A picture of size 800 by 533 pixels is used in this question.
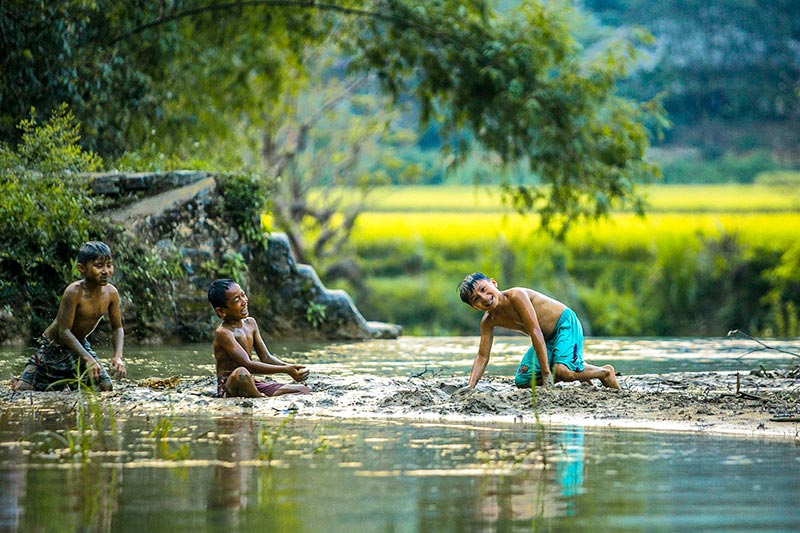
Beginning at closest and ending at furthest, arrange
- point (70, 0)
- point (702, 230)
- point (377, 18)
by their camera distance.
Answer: point (70, 0), point (377, 18), point (702, 230)

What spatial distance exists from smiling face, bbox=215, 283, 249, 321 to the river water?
1308 mm

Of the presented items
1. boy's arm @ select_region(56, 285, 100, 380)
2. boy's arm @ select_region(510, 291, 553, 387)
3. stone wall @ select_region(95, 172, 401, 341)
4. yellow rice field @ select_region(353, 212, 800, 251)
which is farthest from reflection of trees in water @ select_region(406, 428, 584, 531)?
yellow rice field @ select_region(353, 212, 800, 251)

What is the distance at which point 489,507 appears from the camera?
4355 millimetres

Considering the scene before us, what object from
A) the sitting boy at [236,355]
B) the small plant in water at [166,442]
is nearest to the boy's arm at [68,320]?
the sitting boy at [236,355]

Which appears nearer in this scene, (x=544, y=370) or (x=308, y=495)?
(x=308, y=495)

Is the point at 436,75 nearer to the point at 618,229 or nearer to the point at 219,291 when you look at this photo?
the point at 219,291

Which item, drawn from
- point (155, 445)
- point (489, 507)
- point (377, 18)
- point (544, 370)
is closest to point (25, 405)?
point (155, 445)

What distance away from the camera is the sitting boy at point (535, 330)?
810cm

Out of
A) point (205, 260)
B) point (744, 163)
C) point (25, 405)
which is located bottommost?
point (25, 405)

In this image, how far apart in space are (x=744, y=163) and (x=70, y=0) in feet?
82.8

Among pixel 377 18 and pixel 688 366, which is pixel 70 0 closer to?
pixel 377 18

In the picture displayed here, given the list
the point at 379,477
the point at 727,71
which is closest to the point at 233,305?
the point at 379,477

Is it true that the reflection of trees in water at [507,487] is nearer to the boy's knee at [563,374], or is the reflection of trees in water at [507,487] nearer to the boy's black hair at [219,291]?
the boy's knee at [563,374]

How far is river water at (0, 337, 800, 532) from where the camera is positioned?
13.6ft
